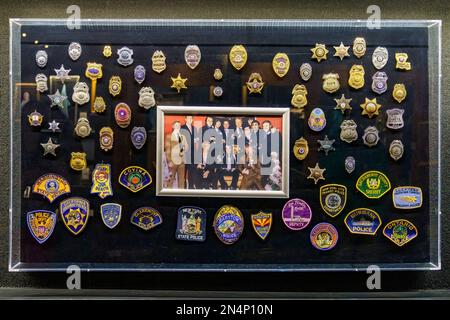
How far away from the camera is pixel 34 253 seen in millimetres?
1350

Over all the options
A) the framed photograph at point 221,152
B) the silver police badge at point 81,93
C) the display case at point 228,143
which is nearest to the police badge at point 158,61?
the display case at point 228,143

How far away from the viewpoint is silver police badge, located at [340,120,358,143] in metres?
1.34

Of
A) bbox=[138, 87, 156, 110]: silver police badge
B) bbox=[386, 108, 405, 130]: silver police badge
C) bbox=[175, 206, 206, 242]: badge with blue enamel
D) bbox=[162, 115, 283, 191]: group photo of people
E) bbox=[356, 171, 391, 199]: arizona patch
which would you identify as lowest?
bbox=[175, 206, 206, 242]: badge with blue enamel

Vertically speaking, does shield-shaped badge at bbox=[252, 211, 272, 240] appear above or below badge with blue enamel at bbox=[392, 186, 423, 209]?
below

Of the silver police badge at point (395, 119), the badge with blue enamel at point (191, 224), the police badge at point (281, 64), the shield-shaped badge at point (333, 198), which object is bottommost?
the badge with blue enamel at point (191, 224)

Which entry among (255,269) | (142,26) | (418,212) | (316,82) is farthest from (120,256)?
(418,212)

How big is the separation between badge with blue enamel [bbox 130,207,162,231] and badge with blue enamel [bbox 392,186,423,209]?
2.58 ft

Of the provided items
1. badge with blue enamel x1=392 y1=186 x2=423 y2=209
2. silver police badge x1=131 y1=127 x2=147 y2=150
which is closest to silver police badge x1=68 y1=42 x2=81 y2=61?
silver police badge x1=131 y1=127 x2=147 y2=150

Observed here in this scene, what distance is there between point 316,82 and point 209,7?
435mm

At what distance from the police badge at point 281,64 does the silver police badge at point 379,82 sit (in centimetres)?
29

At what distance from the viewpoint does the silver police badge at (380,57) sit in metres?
1.34

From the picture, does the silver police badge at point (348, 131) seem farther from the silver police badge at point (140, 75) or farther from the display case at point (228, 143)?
the silver police badge at point (140, 75)

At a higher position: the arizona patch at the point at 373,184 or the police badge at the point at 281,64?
the police badge at the point at 281,64

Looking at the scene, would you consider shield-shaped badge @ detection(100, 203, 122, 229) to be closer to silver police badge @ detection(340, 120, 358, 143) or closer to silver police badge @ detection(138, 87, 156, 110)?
silver police badge @ detection(138, 87, 156, 110)
